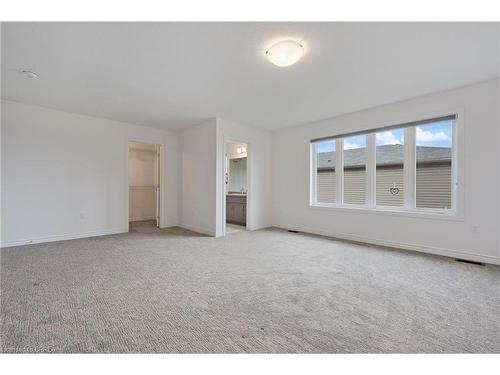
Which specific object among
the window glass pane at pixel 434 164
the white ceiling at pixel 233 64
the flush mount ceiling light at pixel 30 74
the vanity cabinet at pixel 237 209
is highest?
the white ceiling at pixel 233 64

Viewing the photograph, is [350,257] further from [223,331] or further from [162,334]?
[162,334]

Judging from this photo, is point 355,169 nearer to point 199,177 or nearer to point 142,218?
point 199,177

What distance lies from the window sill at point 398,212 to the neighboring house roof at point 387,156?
83cm

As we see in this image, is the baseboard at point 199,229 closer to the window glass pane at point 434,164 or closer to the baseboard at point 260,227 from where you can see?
the baseboard at point 260,227

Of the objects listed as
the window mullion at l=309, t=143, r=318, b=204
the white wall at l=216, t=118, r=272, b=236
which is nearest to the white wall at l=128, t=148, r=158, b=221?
the white wall at l=216, t=118, r=272, b=236

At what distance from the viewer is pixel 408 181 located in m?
3.84

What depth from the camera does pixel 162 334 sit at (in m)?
1.56

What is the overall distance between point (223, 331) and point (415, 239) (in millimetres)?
Result: 3530

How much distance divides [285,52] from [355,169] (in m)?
3.08

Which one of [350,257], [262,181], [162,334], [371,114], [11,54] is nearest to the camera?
[162,334]

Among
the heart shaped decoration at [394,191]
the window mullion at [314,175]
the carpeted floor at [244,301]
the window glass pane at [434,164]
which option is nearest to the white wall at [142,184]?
the carpeted floor at [244,301]

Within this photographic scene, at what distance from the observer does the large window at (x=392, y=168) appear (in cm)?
355

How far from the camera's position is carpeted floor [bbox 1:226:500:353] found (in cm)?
150
